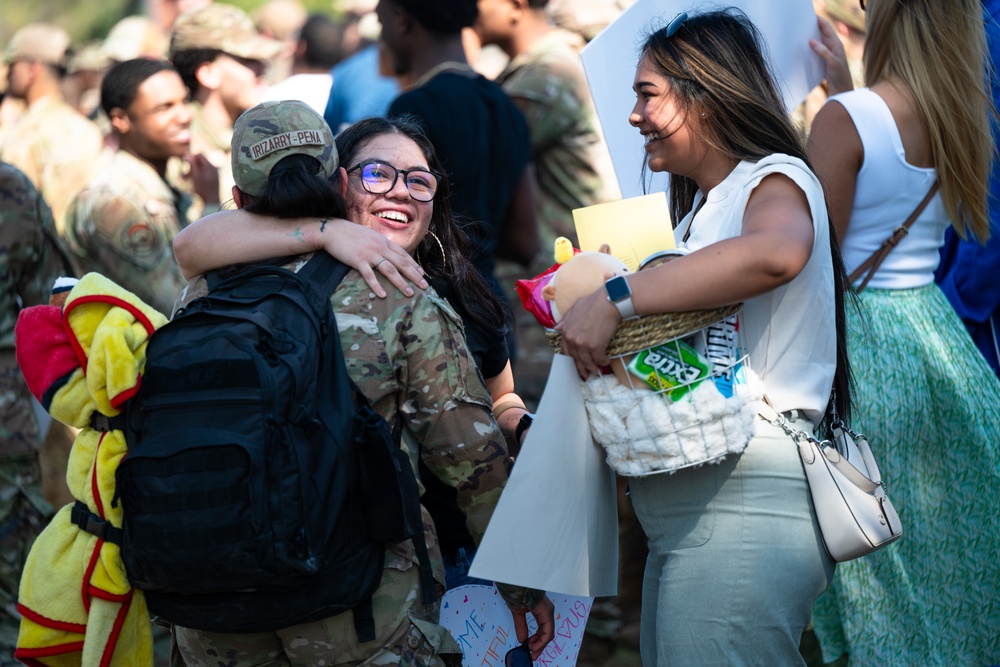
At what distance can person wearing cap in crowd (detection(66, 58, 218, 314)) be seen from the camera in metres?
4.77

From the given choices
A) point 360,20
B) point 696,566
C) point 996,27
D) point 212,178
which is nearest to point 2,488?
point 212,178

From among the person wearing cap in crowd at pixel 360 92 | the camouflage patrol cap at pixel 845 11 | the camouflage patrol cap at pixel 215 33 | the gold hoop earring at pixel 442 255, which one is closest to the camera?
the gold hoop earring at pixel 442 255

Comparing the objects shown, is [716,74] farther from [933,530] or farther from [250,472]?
[933,530]

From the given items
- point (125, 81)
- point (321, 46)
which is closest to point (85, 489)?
point (125, 81)

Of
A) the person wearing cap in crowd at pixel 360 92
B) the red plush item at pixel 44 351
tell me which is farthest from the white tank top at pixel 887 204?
the person wearing cap in crowd at pixel 360 92

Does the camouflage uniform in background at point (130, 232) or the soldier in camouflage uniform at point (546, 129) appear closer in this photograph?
the camouflage uniform in background at point (130, 232)

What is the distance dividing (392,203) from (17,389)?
2278mm

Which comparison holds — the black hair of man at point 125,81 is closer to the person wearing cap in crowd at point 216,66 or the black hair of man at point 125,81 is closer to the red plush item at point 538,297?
the person wearing cap in crowd at point 216,66

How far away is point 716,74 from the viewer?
7.36 ft

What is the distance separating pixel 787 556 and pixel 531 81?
3519 mm

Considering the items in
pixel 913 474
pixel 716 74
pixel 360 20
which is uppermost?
pixel 716 74

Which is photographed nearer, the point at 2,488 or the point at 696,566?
the point at 696,566

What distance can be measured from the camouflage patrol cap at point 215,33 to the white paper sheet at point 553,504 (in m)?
4.49

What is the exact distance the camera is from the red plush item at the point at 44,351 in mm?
2107
